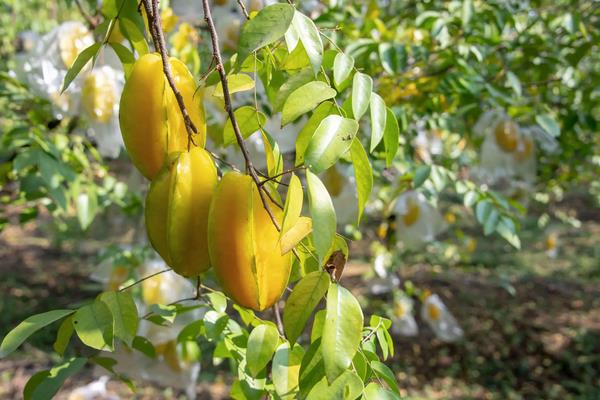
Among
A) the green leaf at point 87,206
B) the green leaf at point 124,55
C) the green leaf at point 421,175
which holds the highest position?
the green leaf at point 124,55

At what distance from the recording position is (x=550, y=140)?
58.9 inches

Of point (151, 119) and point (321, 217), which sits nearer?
point (321, 217)

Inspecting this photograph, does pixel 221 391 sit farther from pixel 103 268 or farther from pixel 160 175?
pixel 160 175

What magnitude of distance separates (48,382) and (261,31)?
436 mm

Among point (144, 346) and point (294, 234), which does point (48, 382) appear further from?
point (294, 234)

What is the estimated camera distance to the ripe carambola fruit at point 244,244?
447mm

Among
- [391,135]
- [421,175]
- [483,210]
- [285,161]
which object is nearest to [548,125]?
[483,210]

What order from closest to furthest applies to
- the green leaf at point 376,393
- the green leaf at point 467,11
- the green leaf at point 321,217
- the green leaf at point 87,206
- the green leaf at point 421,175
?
the green leaf at point 321,217 < the green leaf at point 376,393 < the green leaf at point 421,175 < the green leaf at point 467,11 < the green leaf at point 87,206

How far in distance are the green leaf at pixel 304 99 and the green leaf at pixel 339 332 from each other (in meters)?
0.14

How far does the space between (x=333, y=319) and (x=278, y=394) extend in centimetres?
17

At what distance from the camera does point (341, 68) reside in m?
0.57

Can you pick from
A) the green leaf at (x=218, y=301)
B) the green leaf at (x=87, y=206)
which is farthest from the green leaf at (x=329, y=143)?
the green leaf at (x=87, y=206)

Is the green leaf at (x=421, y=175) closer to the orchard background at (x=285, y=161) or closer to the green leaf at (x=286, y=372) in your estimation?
the orchard background at (x=285, y=161)

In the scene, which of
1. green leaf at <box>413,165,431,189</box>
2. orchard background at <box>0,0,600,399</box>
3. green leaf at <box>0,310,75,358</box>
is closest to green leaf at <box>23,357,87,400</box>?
orchard background at <box>0,0,600,399</box>
